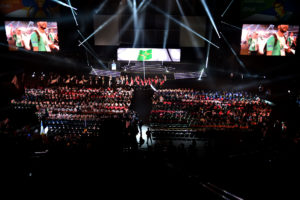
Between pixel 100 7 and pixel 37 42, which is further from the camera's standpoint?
pixel 37 42

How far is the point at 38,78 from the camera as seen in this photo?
61.2 feet

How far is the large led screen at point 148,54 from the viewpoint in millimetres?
18734

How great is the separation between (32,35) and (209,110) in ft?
51.6

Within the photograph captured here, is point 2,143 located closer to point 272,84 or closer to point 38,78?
point 38,78

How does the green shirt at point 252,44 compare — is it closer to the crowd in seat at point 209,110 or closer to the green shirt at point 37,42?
the crowd in seat at point 209,110

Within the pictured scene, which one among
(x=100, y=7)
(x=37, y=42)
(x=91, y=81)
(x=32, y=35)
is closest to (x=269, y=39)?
(x=100, y=7)

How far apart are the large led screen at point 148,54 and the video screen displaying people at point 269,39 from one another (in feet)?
18.1

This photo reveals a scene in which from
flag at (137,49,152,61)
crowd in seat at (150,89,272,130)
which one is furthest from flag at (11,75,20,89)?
crowd in seat at (150,89,272,130)

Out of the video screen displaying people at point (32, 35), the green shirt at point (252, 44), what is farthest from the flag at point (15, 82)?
the green shirt at point (252, 44)

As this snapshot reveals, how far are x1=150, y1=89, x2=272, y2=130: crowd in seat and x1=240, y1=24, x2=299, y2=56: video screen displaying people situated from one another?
4799mm

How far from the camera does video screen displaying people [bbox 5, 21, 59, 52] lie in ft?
61.7

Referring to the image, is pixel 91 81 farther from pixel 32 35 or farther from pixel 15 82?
pixel 32 35

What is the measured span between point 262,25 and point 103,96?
13.5 meters

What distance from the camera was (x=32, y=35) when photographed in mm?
19062
